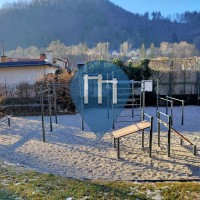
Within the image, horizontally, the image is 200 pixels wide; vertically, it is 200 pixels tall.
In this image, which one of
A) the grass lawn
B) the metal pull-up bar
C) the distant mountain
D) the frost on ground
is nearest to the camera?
the grass lawn

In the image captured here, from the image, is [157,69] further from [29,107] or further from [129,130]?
[129,130]

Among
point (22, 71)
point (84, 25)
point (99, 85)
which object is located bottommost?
point (99, 85)

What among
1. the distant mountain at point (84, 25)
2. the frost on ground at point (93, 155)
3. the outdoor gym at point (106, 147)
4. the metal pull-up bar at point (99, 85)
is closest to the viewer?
the frost on ground at point (93, 155)

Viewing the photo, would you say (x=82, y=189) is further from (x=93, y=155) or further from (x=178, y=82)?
(x=178, y=82)

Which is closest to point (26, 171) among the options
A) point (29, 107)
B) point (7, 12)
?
point (29, 107)

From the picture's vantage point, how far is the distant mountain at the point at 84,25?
255 ft

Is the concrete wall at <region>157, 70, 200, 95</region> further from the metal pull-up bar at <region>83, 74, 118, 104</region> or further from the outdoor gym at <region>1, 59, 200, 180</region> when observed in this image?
the outdoor gym at <region>1, 59, 200, 180</region>

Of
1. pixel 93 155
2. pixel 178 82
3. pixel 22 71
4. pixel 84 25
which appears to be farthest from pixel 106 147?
pixel 84 25

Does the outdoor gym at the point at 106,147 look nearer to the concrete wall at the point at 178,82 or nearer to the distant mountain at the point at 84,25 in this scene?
the concrete wall at the point at 178,82

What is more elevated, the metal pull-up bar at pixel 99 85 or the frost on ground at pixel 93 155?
the metal pull-up bar at pixel 99 85

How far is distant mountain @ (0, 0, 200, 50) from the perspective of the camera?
77875mm

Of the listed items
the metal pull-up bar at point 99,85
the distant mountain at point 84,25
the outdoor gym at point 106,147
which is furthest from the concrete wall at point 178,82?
the distant mountain at point 84,25

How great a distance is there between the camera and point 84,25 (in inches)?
3531

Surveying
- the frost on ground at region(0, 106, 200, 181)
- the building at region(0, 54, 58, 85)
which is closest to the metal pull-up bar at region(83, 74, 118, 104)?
the building at region(0, 54, 58, 85)
